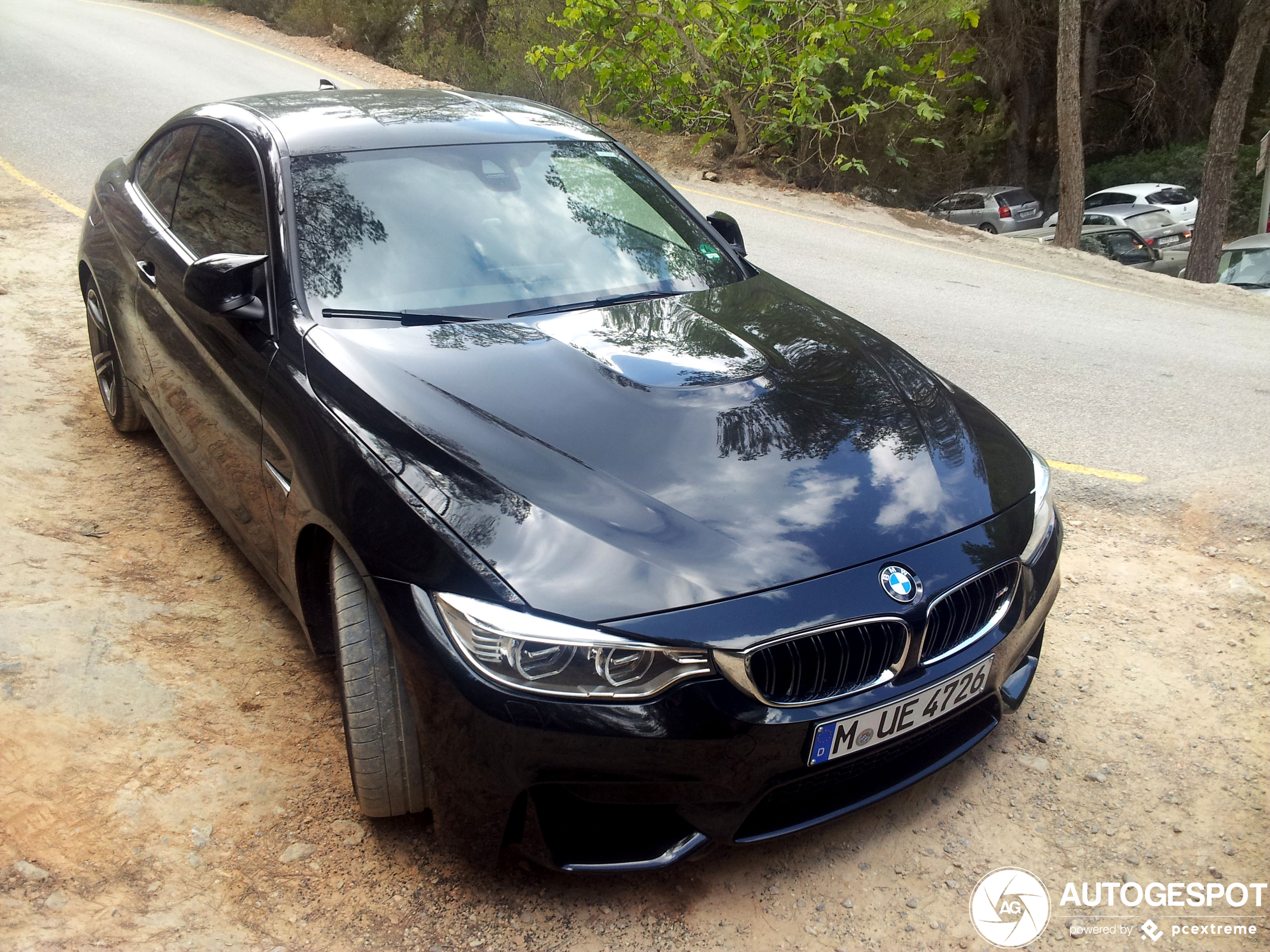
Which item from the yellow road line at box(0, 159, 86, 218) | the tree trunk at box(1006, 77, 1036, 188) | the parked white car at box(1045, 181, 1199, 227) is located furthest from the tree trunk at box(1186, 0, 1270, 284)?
the yellow road line at box(0, 159, 86, 218)

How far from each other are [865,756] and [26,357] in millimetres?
5298

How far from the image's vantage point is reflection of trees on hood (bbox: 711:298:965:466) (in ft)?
8.45

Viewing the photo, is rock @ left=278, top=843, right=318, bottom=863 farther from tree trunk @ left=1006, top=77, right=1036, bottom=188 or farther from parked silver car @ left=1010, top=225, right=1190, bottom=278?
tree trunk @ left=1006, top=77, right=1036, bottom=188

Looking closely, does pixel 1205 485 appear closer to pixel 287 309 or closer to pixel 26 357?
pixel 287 309

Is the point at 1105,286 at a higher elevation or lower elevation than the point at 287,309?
lower

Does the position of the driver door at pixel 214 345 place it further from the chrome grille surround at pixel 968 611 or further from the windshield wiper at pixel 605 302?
the chrome grille surround at pixel 968 611

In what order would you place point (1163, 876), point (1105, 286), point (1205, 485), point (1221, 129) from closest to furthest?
1. point (1163, 876)
2. point (1205, 485)
3. point (1105, 286)
4. point (1221, 129)

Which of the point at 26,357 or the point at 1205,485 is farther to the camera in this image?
the point at 26,357

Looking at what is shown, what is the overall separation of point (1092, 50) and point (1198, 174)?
3.83m

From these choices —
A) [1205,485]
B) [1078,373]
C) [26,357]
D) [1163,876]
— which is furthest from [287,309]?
[1078,373]

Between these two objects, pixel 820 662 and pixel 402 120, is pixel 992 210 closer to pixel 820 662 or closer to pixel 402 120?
pixel 402 120

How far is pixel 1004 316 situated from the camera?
313 inches

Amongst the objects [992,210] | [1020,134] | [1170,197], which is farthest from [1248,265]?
[1020,134]

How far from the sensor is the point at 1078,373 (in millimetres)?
6406
